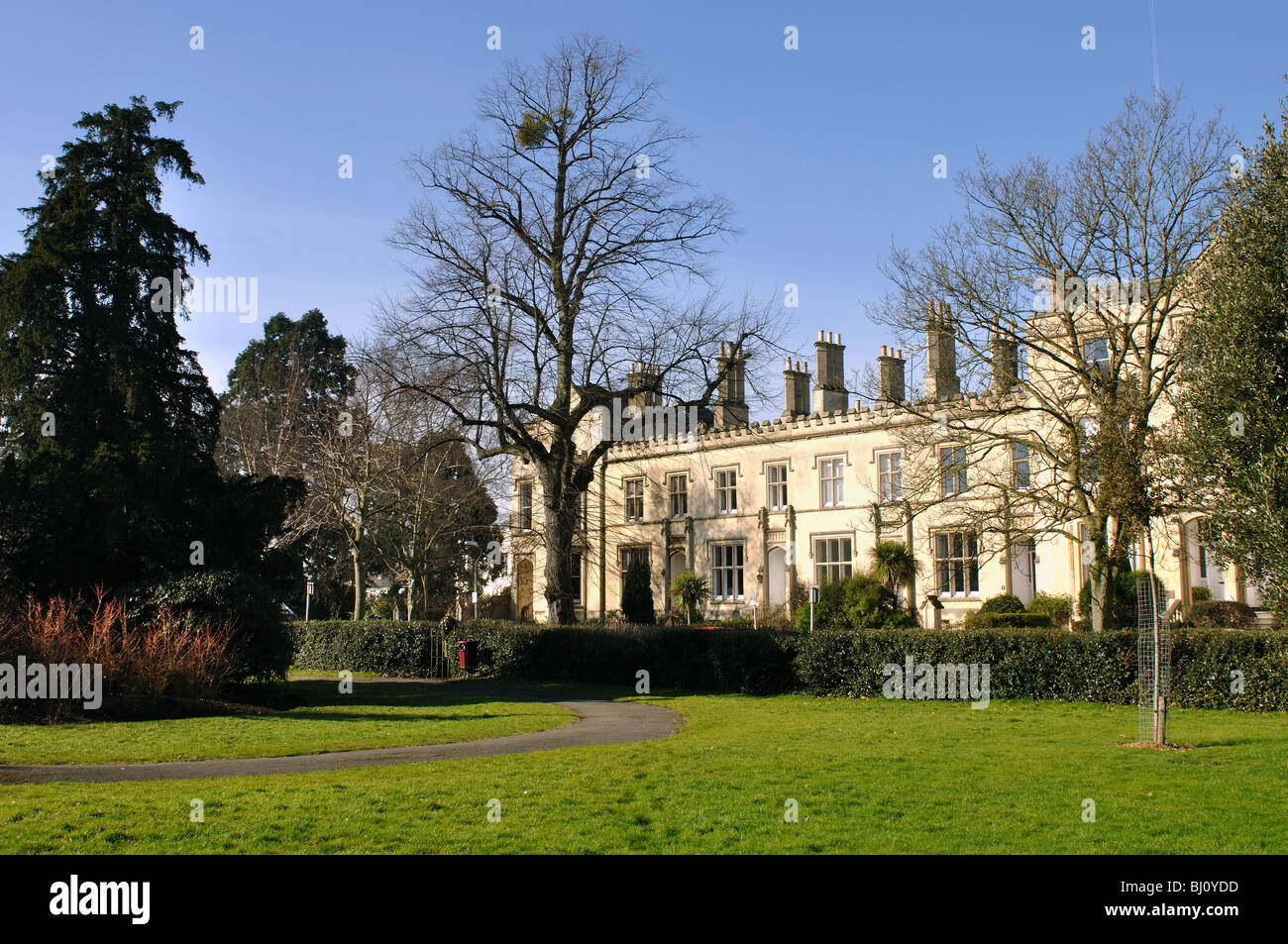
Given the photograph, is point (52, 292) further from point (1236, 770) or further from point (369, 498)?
point (1236, 770)

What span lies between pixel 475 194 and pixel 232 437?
2562 centimetres

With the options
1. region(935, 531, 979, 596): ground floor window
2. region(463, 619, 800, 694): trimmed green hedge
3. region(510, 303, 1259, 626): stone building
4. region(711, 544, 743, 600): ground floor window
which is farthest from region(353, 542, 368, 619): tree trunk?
region(935, 531, 979, 596): ground floor window

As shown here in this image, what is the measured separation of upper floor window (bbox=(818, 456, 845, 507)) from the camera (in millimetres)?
41781

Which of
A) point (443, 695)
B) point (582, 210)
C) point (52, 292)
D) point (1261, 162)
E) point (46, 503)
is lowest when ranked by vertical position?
point (443, 695)

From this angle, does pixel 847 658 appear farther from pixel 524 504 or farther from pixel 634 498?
pixel 524 504

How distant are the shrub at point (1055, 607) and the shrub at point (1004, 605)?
380 mm

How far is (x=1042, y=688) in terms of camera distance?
19812mm

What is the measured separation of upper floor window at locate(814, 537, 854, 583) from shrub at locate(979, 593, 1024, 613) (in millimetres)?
7937

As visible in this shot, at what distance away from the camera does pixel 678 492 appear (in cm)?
4912

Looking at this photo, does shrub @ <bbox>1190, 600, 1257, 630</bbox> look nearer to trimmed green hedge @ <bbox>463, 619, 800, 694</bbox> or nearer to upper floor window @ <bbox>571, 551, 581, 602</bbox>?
trimmed green hedge @ <bbox>463, 619, 800, 694</bbox>

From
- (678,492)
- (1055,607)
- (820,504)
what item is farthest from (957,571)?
(678,492)

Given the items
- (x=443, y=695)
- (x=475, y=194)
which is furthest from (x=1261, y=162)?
(x=475, y=194)

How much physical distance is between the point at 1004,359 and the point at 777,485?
62.9 ft
